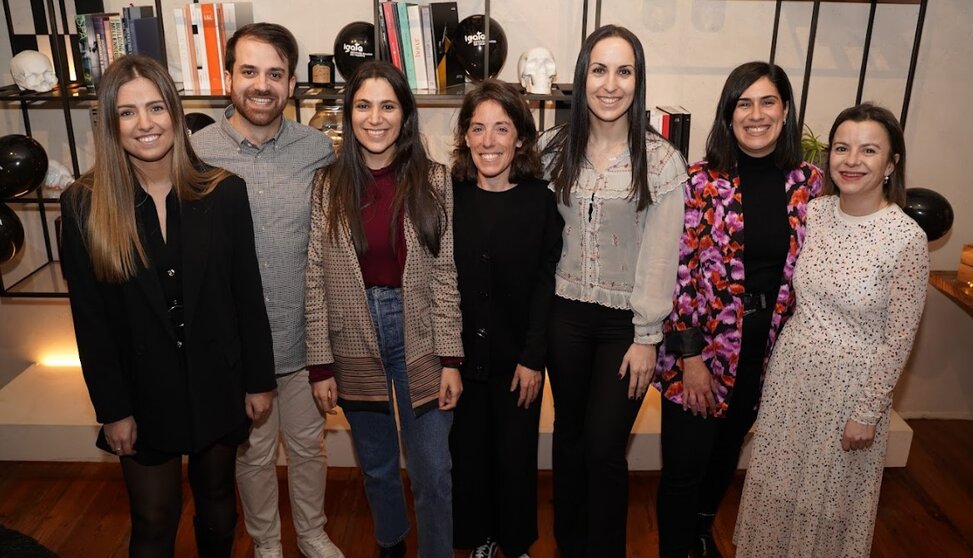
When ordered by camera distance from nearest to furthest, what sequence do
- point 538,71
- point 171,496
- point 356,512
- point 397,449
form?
point 171,496 → point 397,449 → point 356,512 → point 538,71

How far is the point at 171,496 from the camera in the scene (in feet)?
6.38

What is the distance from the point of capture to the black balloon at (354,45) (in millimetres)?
2926

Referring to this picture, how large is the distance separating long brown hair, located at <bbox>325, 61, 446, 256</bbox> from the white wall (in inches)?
49.8

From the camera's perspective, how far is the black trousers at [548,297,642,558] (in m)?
2.18

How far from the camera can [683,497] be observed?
2.31 meters

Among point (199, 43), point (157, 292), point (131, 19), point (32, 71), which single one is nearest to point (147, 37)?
point (131, 19)

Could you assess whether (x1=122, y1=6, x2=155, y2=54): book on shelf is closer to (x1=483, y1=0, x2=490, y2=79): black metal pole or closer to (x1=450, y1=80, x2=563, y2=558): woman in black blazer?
(x1=483, y1=0, x2=490, y2=79): black metal pole

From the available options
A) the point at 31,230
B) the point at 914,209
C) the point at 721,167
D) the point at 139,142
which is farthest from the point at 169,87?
the point at 914,209

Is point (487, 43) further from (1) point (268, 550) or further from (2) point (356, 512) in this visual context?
(1) point (268, 550)

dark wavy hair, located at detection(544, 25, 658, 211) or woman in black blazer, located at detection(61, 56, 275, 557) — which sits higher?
dark wavy hair, located at detection(544, 25, 658, 211)

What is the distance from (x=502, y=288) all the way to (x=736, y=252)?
24.9 inches

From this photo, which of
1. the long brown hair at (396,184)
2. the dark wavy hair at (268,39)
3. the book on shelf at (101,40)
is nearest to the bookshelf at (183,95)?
the book on shelf at (101,40)

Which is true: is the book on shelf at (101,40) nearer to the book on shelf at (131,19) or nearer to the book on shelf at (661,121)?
the book on shelf at (131,19)

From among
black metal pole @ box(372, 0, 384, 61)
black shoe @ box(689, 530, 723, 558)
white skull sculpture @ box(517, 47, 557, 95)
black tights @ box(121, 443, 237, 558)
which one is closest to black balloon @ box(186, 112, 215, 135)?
black metal pole @ box(372, 0, 384, 61)
